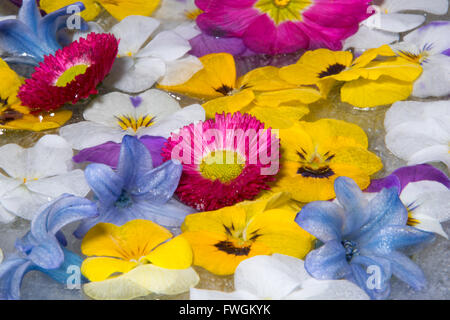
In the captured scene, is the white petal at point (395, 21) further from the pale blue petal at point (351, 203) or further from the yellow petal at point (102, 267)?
the yellow petal at point (102, 267)

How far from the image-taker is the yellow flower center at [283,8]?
67cm

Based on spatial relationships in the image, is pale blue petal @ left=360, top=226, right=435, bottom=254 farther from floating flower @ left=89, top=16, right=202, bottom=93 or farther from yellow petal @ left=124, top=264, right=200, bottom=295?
floating flower @ left=89, top=16, right=202, bottom=93

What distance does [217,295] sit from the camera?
1.49ft

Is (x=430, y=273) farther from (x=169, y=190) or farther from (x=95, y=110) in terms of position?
(x=95, y=110)

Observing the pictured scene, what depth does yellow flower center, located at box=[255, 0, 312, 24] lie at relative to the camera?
2.21 ft

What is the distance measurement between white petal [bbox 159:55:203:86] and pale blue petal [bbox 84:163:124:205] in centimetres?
17

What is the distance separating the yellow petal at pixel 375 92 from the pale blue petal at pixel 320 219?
0.17m

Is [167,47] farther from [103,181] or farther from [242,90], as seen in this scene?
[103,181]

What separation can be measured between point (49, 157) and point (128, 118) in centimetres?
8

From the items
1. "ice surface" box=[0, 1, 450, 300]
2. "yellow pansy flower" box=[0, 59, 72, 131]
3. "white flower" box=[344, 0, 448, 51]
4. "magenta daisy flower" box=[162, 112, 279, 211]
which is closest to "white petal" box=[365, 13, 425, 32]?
"white flower" box=[344, 0, 448, 51]

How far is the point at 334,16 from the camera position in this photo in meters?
0.67

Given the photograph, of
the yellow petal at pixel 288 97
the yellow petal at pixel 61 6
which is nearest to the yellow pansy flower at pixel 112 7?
the yellow petal at pixel 61 6

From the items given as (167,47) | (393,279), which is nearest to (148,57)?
(167,47)
